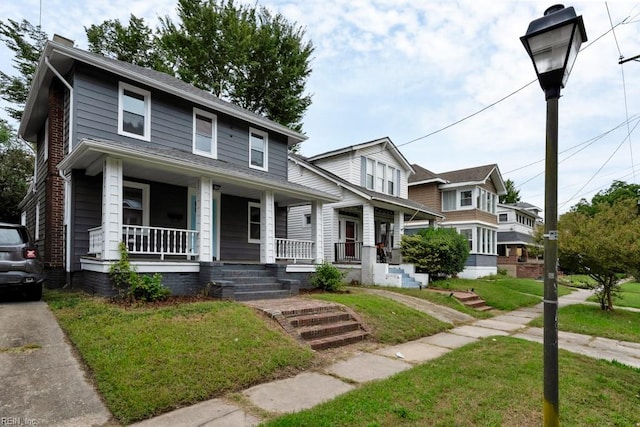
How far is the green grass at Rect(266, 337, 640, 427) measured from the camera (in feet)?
11.5

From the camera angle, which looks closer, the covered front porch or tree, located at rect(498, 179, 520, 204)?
the covered front porch

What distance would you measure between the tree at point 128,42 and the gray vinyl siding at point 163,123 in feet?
42.0

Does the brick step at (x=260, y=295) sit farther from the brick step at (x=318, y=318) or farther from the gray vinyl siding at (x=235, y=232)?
the gray vinyl siding at (x=235, y=232)

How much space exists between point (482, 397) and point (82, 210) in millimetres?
9724

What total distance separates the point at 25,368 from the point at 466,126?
47.2 ft

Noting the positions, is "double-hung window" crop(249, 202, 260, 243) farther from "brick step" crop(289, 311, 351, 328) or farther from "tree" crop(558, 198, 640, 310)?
"tree" crop(558, 198, 640, 310)

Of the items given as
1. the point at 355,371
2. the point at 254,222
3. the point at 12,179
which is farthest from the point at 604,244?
the point at 12,179

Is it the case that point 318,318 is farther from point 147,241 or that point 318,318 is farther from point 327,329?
point 147,241

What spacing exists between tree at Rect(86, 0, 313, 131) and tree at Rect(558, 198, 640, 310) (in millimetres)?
18265

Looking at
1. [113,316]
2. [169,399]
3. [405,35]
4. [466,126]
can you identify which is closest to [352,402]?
[169,399]

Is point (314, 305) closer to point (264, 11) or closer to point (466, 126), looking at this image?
point (466, 126)

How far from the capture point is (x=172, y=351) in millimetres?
4742

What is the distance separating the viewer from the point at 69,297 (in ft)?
25.3

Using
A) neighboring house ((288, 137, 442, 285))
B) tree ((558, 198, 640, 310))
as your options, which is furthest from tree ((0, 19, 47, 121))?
tree ((558, 198, 640, 310))
